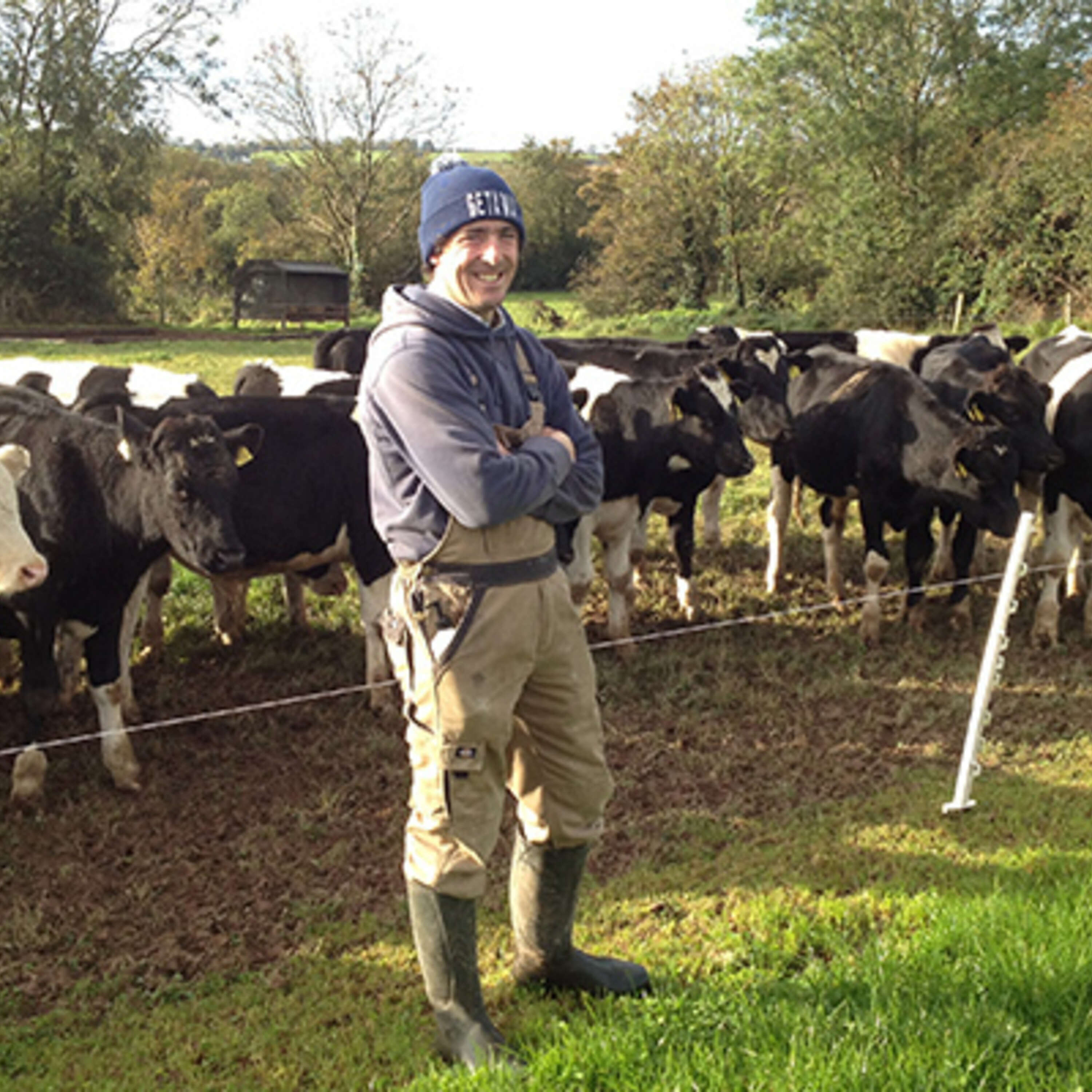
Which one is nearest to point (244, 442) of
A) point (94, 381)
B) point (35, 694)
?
point (35, 694)

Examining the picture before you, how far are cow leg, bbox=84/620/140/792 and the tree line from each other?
87.4ft

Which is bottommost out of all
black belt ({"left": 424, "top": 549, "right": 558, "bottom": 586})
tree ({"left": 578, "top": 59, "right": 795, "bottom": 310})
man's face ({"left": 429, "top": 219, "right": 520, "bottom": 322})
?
A: black belt ({"left": 424, "top": 549, "right": 558, "bottom": 586})

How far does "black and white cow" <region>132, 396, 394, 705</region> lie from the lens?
7.39m

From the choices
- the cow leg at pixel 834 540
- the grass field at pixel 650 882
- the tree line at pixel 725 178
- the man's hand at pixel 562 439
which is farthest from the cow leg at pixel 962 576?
the tree line at pixel 725 178

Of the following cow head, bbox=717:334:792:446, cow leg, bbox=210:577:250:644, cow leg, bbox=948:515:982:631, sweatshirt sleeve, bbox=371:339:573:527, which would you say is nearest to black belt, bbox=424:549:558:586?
sweatshirt sleeve, bbox=371:339:573:527

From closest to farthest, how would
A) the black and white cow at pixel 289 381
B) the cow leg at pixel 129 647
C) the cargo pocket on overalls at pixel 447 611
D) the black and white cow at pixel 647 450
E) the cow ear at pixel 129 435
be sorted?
the cargo pocket on overalls at pixel 447 611 → the cow ear at pixel 129 435 → the cow leg at pixel 129 647 → the black and white cow at pixel 647 450 → the black and white cow at pixel 289 381

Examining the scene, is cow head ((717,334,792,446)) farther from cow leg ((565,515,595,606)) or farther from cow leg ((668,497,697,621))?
cow leg ((565,515,595,606))

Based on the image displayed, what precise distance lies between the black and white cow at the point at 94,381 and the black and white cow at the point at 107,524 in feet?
6.29

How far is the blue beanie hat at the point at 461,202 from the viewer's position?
3.33 meters

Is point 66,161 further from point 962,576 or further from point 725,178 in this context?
point 962,576

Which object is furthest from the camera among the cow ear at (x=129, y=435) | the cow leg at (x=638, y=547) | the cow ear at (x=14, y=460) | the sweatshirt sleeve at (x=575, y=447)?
the cow leg at (x=638, y=547)

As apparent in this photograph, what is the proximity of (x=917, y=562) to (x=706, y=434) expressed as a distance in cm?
193

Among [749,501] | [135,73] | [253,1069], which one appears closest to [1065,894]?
[253,1069]

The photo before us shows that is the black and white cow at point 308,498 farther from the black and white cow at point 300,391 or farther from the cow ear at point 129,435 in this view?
the cow ear at point 129,435
